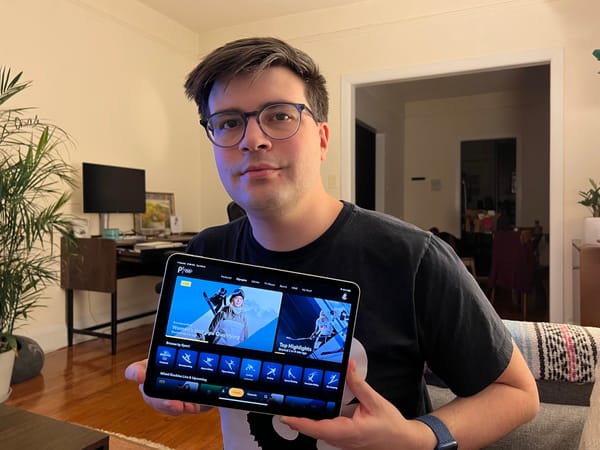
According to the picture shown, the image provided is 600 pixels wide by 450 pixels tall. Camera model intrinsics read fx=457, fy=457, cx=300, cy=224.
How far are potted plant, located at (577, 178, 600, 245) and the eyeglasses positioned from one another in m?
2.87

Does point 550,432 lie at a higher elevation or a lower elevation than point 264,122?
lower

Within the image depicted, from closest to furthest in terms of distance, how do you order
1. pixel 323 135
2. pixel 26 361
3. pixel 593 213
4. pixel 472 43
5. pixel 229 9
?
1. pixel 323 135
2. pixel 26 361
3. pixel 593 213
4. pixel 472 43
5. pixel 229 9

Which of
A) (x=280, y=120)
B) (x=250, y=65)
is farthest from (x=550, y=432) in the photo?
(x=250, y=65)

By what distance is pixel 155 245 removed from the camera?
134 inches

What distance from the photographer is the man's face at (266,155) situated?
0.77 metres

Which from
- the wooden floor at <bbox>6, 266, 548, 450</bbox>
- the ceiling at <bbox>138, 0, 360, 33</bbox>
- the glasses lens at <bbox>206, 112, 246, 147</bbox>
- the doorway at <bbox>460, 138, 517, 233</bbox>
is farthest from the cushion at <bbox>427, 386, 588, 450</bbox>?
the doorway at <bbox>460, 138, 517, 233</bbox>

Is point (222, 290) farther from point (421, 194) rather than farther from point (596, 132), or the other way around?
point (421, 194)

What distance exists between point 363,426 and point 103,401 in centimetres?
226

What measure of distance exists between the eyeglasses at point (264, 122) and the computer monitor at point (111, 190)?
290 centimetres

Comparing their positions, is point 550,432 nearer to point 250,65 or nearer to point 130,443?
point 250,65

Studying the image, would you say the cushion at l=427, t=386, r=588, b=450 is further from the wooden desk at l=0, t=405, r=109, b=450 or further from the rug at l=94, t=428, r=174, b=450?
the rug at l=94, t=428, r=174, b=450

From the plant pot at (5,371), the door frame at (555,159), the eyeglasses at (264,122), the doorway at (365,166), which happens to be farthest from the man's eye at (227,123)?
the doorway at (365,166)

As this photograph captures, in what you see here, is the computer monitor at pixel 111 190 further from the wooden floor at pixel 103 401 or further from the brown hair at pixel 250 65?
the brown hair at pixel 250 65

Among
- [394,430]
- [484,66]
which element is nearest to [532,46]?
[484,66]
